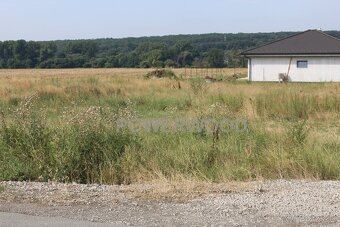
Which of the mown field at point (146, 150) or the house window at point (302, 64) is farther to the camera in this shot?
the house window at point (302, 64)

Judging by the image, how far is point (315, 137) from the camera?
35.2 ft

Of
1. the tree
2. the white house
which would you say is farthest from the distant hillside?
the white house

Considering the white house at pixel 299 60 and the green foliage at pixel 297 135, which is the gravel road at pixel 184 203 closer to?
the green foliage at pixel 297 135

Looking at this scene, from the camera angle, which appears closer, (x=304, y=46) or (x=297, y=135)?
(x=297, y=135)

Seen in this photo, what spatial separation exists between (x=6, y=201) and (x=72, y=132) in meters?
2.46

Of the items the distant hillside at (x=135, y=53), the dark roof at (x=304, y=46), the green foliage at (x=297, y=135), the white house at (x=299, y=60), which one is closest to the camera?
the green foliage at (x=297, y=135)

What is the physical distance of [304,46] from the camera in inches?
1799

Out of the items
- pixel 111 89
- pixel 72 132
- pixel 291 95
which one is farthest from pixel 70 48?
pixel 72 132

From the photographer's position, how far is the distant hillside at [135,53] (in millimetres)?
110750

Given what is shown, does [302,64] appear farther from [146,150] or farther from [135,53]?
[135,53]

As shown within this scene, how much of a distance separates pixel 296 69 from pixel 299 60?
2.60 ft

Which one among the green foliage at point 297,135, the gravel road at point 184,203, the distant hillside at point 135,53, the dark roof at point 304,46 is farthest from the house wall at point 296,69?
the distant hillside at point 135,53

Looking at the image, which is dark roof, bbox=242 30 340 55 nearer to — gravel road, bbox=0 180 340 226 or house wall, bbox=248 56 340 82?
house wall, bbox=248 56 340 82

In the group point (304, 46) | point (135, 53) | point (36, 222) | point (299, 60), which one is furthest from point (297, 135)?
point (135, 53)
